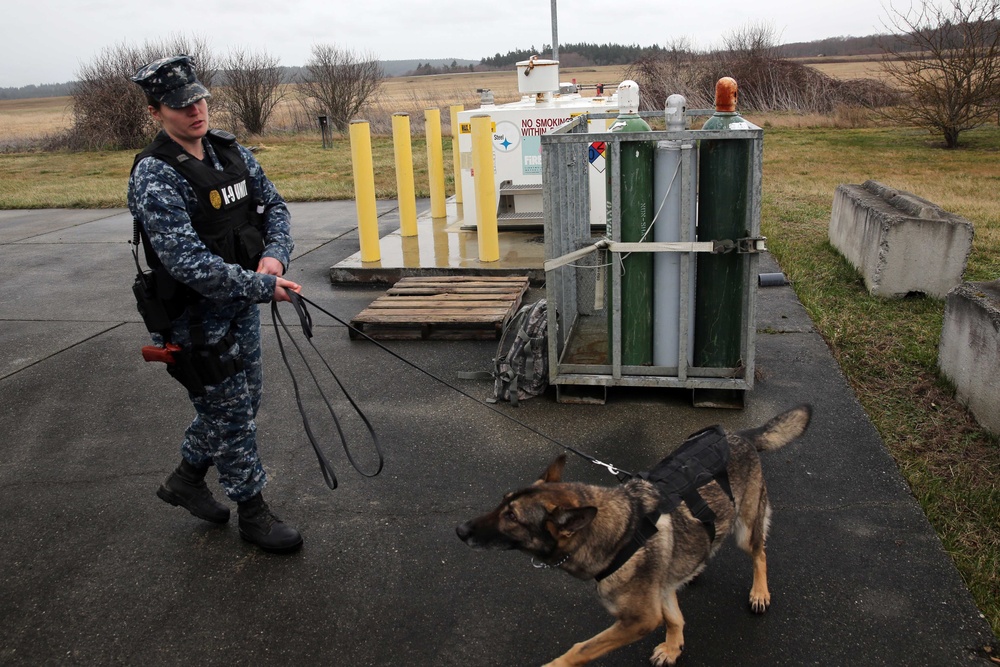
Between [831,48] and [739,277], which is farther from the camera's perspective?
[831,48]

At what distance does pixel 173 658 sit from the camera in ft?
10.1

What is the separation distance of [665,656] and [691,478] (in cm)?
68

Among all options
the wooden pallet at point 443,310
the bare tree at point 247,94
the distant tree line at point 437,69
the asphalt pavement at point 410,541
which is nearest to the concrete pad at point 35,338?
the asphalt pavement at point 410,541

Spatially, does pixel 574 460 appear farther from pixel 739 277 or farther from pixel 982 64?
pixel 982 64

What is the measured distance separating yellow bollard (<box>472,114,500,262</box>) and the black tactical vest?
425 cm

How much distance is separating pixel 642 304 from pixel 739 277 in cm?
63

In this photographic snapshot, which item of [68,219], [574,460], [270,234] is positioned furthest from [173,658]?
[68,219]

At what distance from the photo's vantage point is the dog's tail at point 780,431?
3.27 metres

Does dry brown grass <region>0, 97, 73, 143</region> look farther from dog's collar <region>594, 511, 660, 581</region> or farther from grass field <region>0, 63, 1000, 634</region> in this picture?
dog's collar <region>594, 511, 660, 581</region>

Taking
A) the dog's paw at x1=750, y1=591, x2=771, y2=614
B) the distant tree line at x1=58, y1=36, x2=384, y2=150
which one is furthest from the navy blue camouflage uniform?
the distant tree line at x1=58, y1=36, x2=384, y2=150

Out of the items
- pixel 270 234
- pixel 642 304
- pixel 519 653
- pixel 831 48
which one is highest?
pixel 831 48

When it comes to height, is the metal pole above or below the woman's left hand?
above

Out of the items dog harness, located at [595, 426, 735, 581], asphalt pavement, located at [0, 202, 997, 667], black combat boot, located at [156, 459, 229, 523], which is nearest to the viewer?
dog harness, located at [595, 426, 735, 581]

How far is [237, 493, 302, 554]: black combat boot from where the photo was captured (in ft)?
12.2
